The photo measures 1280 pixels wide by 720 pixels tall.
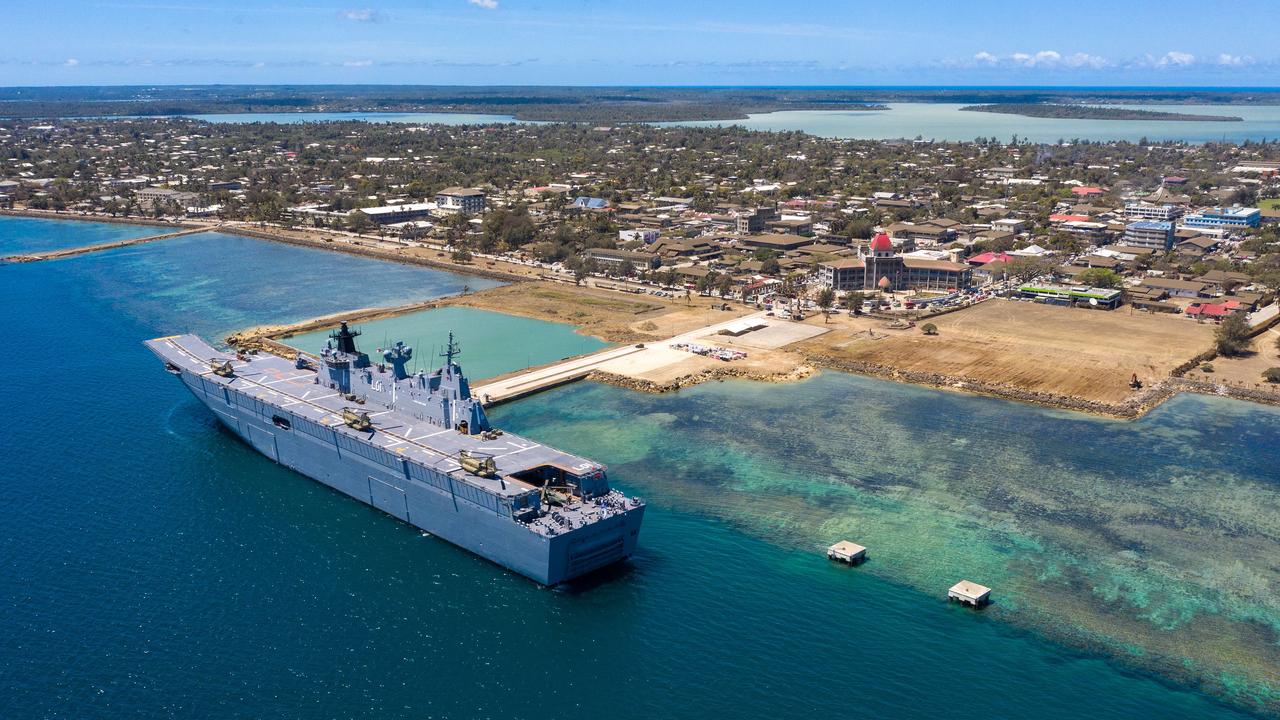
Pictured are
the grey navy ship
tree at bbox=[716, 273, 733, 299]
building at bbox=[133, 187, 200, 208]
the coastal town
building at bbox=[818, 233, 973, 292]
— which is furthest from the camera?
building at bbox=[133, 187, 200, 208]

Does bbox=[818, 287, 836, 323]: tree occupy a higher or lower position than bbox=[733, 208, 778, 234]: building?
lower

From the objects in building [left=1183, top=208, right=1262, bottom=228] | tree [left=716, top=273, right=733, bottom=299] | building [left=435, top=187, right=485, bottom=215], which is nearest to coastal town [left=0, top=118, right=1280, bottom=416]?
tree [left=716, top=273, right=733, bottom=299]

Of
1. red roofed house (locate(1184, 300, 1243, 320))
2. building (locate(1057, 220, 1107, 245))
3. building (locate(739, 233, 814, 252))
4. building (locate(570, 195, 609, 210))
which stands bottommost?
red roofed house (locate(1184, 300, 1243, 320))

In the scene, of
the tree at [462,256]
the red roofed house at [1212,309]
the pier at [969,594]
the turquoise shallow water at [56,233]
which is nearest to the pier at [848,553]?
the pier at [969,594]

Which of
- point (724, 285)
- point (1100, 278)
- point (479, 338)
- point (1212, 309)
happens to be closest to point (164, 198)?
point (479, 338)

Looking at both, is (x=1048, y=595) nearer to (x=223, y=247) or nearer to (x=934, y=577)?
(x=934, y=577)

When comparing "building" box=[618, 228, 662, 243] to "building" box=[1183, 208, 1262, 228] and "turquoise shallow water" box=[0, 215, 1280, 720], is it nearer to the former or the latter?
"turquoise shallow water" box=[0, 215, 1280, 720]

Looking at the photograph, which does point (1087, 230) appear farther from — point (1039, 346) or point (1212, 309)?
point (1039, 346)

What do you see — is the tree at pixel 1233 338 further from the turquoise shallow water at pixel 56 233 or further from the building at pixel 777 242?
the turquoise shallow water at pixel 56 233
